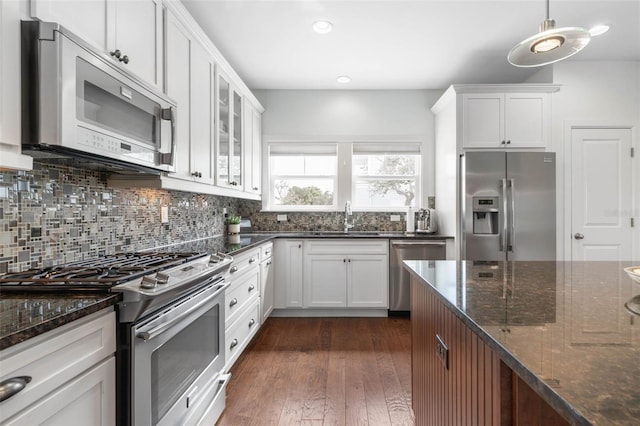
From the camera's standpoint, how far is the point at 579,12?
2.56 m

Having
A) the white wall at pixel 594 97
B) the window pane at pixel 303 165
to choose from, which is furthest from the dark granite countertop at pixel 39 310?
the white wall at pixel 594 97

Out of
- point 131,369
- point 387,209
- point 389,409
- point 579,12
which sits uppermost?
point 579,12

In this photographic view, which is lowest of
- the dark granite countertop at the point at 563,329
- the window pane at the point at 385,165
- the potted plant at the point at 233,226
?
the dark granite countertop at the point at 563,329

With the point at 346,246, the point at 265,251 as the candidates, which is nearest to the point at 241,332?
the point at 265,251

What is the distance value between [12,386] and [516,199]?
3644 mm

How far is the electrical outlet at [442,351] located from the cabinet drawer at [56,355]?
112 centimetres

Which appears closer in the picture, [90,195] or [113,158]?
[113,158]

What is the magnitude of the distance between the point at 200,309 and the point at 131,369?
0.54 m

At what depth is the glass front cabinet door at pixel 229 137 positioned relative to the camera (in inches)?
108

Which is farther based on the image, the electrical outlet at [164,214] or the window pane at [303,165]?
the window pane at [303,165]

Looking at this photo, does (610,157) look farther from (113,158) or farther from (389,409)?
(113,158)

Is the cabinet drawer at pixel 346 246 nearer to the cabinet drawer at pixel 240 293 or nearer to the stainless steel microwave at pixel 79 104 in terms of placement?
Answer: the cabinet drawer at pixel 240 293

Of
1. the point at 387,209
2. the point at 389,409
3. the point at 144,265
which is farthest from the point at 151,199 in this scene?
the point at 387,209

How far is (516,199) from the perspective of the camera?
3.25 metres
